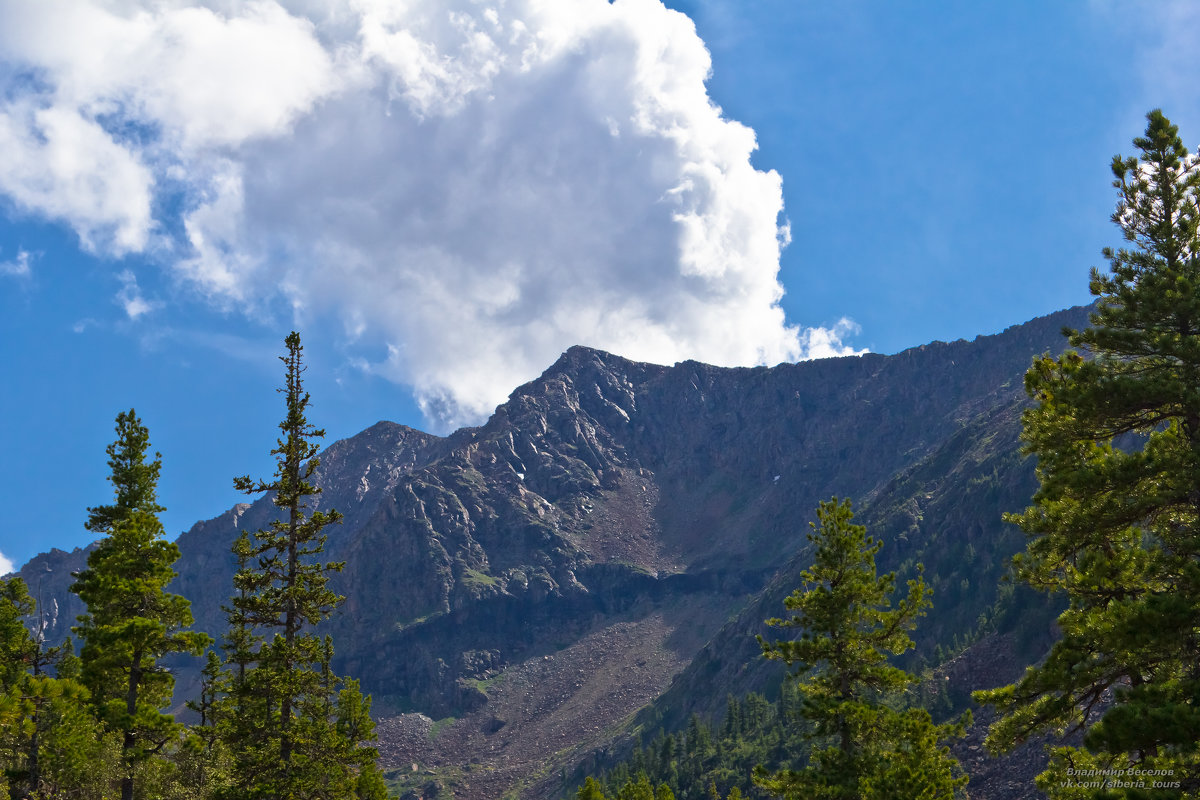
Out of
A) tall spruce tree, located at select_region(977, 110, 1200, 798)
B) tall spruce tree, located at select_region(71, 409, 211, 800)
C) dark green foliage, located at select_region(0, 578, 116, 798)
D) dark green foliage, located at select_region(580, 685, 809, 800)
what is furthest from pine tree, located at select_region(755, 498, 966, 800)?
dark green foliage, located at select_region(580, 685, 809, 800)

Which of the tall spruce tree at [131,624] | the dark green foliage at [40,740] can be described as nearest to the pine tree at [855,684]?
the tall spruce tree at [131,624]

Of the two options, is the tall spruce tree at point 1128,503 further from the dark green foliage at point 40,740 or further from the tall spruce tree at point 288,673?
the dark green foliage at point 40,740

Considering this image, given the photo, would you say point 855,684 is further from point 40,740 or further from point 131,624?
point 40,740

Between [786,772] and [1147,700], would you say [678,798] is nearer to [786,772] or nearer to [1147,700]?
[786,772]

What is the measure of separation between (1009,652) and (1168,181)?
543 ft

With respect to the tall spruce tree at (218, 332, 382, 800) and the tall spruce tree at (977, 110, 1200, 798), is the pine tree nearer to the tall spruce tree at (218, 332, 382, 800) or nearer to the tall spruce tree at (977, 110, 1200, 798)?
the tall spruce tree at (977, 110, 1200, 798)

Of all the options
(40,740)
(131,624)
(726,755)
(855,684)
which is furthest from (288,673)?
(726,755)

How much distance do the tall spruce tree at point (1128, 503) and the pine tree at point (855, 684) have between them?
15.8 ft

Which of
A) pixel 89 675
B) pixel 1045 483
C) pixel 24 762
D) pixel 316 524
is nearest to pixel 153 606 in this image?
pixel 89 675

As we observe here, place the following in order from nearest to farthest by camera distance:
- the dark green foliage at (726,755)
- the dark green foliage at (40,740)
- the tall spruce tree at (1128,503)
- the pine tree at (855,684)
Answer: the tall spruce tree at (1128,503)
the pine tree at (855,684)
the dark green foliage at (40,740)
the dark green foliage at (726,755)

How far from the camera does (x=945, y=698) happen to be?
153500mm

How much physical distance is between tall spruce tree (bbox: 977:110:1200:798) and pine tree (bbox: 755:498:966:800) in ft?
15.8

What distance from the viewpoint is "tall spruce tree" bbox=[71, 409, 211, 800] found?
28.0 metres

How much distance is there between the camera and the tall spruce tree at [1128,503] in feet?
60.1
